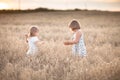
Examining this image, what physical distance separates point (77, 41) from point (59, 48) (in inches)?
11.1

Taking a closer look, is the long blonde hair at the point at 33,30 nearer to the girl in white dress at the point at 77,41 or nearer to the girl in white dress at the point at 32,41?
the girl in white dress at the point at 32,41

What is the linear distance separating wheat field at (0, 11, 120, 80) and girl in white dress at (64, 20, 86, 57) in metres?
0.07

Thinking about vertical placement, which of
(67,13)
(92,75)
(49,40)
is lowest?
(92,75)

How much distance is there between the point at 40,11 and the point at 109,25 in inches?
29.1

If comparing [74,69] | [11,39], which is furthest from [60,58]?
[11,39]

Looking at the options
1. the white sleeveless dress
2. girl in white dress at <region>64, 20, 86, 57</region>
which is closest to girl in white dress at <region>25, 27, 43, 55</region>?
the white sleeveless dress

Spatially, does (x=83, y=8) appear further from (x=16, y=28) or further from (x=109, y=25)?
(x=16, y=28)

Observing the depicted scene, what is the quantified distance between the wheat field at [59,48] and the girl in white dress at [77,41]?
0.23 feet

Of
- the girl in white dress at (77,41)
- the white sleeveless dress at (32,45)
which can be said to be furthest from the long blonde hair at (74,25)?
the white sleeveless dress at (32,45)

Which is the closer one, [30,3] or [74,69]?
[74,69]

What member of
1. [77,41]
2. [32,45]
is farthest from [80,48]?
[32,45]

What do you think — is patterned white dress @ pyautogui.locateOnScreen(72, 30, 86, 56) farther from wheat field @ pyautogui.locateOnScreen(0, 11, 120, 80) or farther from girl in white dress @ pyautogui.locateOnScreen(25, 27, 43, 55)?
girl in white dress @ pyautogui.locateOnScreen(25, 27, 43, 55)

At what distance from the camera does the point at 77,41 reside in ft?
11.8

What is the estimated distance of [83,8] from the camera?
13.1ft
